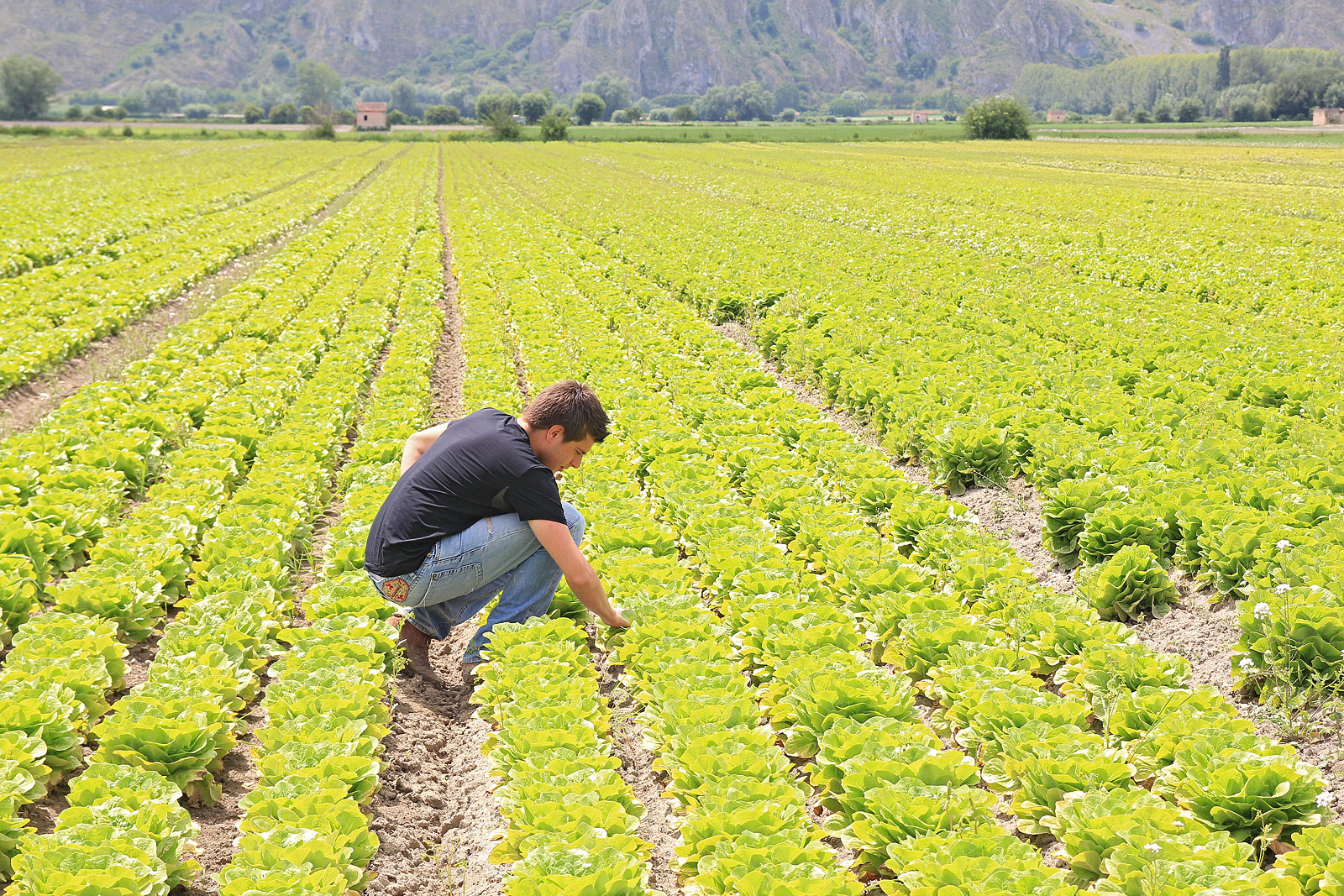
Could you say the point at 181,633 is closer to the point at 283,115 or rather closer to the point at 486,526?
the point at 486,526

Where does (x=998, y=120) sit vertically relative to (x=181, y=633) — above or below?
above

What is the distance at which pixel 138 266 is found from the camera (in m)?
20.0

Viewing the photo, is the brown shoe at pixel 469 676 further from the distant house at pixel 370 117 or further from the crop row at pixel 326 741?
the distant house at pixel 370 117

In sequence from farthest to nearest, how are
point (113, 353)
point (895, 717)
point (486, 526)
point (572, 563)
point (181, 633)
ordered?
point (113, 353), point (486, 526), point (181, 633), point (572, 563), point (895, 717)

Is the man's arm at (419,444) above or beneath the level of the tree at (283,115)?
beneath

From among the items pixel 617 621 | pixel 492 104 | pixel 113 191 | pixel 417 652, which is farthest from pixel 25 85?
pixel 617 621

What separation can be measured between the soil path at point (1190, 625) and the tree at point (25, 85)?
141789 mm

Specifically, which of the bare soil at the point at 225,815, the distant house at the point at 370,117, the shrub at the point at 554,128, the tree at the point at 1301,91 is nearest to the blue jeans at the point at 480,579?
the bare soil at the point at 225,815

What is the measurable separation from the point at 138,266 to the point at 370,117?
123018mm

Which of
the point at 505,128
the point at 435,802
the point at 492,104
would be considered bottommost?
the point at 435,802

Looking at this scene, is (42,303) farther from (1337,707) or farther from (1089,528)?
(1337,707)

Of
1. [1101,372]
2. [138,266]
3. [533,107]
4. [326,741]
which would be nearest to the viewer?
[326,741]

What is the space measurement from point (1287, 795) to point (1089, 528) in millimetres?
2937

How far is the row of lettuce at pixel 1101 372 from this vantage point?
20.2 feet
